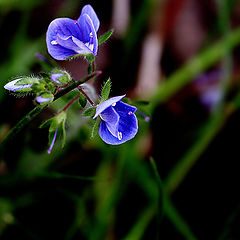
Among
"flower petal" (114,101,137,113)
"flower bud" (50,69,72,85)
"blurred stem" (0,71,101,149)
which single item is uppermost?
"flower bud" (50,69,72,85)

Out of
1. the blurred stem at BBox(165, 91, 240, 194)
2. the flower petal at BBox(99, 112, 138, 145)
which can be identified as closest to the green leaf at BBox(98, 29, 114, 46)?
the flower petal at BBox(99, 112, 138, 145)

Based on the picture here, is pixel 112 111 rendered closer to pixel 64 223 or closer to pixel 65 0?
pixel 64 223

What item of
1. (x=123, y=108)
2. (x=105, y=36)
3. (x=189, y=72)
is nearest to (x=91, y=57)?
(x=105, y=36)

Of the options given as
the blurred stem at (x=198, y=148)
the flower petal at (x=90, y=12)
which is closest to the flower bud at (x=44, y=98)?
the flower petal at (x=90, y=12)

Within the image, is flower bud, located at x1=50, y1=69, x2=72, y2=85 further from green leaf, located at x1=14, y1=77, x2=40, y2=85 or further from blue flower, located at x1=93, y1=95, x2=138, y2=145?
blue flower, located at x1=93, y1=95, x2=138, y2=145

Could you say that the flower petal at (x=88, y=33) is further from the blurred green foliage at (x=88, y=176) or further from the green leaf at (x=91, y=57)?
the blurred green foliage at (x=88, y=176)

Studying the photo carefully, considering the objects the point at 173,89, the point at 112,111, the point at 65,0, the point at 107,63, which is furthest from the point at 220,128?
the point at 65,0

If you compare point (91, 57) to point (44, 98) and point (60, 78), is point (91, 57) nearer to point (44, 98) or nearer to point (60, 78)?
point (60, 78)
